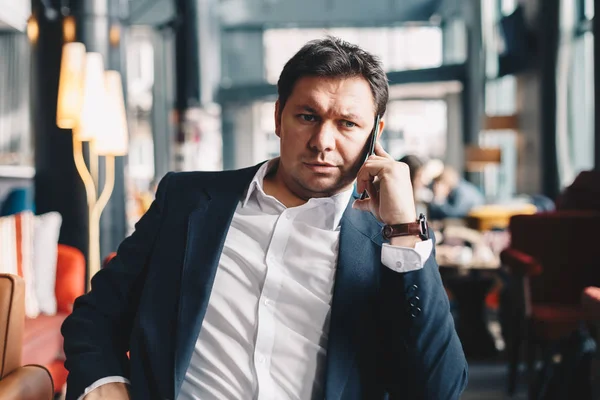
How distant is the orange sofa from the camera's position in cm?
294

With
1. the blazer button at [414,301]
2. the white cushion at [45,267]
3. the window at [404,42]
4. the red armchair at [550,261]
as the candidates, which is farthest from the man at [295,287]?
the window at [404,42]

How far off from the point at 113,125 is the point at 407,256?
10.5ft

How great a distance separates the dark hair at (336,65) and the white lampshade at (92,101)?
9.04 feet

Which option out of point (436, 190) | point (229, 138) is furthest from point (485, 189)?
point (229, 138)

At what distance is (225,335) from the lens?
147 cm

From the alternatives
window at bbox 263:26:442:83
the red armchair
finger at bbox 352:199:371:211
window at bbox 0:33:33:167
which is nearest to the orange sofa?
finger at bbox 352:199:371:211

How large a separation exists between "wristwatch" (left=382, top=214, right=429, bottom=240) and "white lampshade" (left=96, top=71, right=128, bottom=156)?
310 cm

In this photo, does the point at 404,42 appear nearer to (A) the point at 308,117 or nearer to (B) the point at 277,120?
(B) the point at 277,120

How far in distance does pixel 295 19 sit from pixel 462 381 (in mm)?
14999

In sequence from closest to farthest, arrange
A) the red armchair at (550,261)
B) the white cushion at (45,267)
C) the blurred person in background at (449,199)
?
the white cushion at (45,267)
the red armchair at (550,261)
the blurred person in background at (449,199)

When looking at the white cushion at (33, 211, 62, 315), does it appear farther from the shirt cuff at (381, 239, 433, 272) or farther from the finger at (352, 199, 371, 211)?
the shirt cuff at (381, 239, 433, 272)

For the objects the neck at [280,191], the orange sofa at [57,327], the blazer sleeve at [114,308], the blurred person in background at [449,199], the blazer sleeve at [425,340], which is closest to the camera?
the blazer sleeve at [425,340]

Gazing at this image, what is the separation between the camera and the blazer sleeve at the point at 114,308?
146cm

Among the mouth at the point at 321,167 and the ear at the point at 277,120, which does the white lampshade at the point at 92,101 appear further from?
the mouth at the point at 321,167
